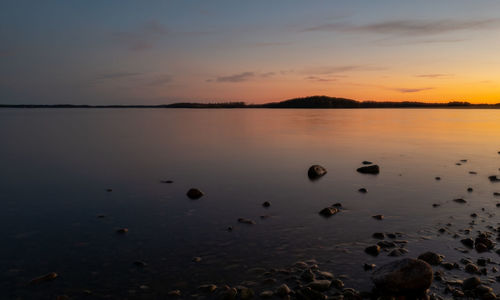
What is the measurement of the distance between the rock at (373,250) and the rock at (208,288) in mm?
5333

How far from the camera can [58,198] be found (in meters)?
19.2

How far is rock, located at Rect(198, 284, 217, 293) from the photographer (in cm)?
951

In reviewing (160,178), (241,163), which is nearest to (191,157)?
(241,163)

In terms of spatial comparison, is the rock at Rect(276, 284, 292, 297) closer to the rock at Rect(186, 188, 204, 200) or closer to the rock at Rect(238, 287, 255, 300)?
the rock at Rect(238, 287, 255, 300)

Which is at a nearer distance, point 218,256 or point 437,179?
point 218,256

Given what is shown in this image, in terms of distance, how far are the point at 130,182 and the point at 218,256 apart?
1354 centimetres

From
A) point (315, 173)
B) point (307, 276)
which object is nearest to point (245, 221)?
point (307, 276)

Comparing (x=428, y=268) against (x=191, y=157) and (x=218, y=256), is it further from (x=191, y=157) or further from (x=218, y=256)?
(x=191, y=157)

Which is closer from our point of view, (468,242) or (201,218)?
(468,242)

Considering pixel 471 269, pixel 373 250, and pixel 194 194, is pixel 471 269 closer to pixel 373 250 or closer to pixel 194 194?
pixel 373 250

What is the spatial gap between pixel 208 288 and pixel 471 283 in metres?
6.90

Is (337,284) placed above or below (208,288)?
above

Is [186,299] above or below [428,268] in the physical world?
below

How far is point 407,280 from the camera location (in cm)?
908
